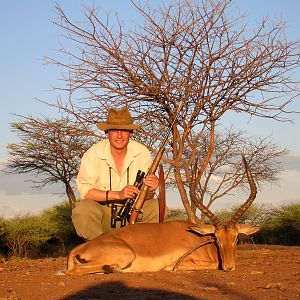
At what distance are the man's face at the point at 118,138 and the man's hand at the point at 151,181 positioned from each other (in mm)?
495

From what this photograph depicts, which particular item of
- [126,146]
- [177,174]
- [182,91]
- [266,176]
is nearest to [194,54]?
[182,91]

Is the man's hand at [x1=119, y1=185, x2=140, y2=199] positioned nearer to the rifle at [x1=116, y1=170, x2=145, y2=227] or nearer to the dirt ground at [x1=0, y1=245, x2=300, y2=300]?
the rifle at [x1=116, y1=170, x2=145, y2=227]

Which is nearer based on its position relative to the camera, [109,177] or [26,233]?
[109,177]

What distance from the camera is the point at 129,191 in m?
7.00

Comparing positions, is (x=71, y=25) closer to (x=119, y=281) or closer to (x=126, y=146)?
(x=126, y=146)

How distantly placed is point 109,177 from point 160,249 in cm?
123

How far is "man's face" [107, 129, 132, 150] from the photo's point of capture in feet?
24.5

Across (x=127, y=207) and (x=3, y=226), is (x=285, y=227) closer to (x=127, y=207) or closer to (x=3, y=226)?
(x=3, y=226)

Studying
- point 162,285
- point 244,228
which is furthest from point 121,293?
point 244,228

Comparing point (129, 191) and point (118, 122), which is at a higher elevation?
point (118, 122)

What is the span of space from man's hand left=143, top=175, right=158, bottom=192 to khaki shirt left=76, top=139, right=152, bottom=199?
0.44 m

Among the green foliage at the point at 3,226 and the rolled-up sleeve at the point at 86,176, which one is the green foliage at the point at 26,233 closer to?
the green foliage at the point at 3,226

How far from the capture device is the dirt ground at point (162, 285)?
4.82 meters

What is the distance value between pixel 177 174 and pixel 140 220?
334 cm
